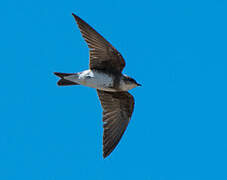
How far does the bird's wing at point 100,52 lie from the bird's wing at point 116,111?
899mm

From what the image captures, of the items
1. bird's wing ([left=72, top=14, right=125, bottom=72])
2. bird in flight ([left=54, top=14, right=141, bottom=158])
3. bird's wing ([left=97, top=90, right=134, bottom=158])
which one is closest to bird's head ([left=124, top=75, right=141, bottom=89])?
bird in flight ([left=54, top=14, right=141, bottom=158])

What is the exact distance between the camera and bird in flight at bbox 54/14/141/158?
9.45 m

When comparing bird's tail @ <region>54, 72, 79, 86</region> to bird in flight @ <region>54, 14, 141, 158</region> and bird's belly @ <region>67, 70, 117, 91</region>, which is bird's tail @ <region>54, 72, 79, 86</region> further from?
bird's belly @ <region>67, 70, 117, 91</region>

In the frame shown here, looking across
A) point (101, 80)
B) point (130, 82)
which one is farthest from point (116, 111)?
point (101, 80)

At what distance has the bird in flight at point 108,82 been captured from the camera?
9445 millimetres

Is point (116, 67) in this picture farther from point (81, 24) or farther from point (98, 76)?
point (81, 24)

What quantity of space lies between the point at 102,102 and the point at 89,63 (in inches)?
46.4

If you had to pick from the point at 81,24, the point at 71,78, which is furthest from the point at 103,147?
the point at 81,24

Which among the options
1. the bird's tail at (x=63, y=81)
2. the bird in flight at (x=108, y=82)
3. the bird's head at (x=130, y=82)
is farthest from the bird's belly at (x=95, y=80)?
the bird's head at (x=130, y=82)

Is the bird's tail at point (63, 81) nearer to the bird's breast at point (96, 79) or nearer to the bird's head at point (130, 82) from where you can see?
the bird's breast at point (96, 79)

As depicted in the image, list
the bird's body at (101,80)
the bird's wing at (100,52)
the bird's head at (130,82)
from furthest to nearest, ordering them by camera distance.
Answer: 1. the bird's head at (130,82)
2. the bird's body at (101,80)
3. the bird's wing at (100,52)

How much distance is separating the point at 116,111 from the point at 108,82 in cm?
109

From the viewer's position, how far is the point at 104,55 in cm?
960

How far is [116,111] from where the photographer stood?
10.6 metres
